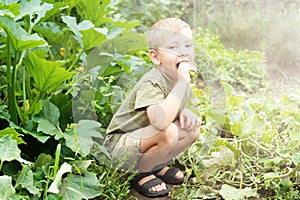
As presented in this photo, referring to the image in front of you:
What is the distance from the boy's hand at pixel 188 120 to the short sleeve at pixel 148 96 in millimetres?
164

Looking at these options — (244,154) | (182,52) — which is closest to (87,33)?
(182,52)

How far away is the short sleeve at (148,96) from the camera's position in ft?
6.98

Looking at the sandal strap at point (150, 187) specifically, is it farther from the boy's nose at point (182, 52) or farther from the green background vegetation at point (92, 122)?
the boy's nose at point (182, 52)

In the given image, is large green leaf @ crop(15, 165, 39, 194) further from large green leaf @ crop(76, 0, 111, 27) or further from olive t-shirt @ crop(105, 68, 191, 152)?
large green leaf @ crop(76, 0, 111, 27)

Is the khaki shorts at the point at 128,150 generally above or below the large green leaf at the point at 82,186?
above

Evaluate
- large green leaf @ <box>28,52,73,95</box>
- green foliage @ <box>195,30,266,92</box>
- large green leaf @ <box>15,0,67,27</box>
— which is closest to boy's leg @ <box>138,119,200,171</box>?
large green leaf @ <box>28,52,73,95</box>

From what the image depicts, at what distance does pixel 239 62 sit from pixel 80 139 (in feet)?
7.73

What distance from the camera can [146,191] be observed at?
2410mm

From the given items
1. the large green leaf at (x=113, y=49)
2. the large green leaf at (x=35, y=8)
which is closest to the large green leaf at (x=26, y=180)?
the large green leaf at (x=35, y=8)

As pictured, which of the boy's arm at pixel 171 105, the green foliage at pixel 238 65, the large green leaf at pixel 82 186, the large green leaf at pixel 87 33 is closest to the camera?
the boy's arm at pixel 171 105

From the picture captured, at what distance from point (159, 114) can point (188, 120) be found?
0.72ft

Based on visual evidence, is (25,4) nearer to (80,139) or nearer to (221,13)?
(80,139)

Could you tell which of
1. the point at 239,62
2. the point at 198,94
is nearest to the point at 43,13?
the point at 198,94

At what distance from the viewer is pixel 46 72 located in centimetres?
232
